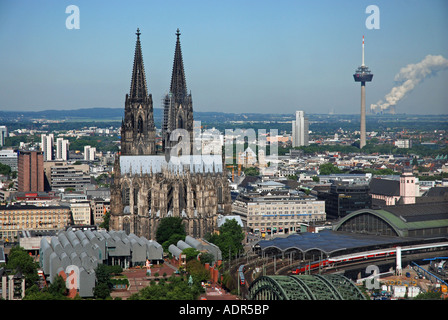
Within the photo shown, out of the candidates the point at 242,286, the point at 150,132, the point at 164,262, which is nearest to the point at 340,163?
the point at 150,132

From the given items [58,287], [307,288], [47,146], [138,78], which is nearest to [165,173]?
[138,78]

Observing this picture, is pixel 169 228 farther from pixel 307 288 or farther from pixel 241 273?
pixel 307 288

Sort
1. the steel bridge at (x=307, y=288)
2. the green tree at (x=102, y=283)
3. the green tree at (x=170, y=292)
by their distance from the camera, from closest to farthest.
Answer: the steel bridge at (x=307, y=288) < the green tree at (x=170, y=292) < the green tree at (x=102, y=283)

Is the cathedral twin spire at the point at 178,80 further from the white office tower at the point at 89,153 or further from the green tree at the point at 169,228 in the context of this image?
the white office tower at the point at 89,153

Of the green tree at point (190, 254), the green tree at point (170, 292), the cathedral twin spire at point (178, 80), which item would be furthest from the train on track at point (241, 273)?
the cathedral twin spire at point (178, 80)

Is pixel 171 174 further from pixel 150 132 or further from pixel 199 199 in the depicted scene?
pixel 150 132
